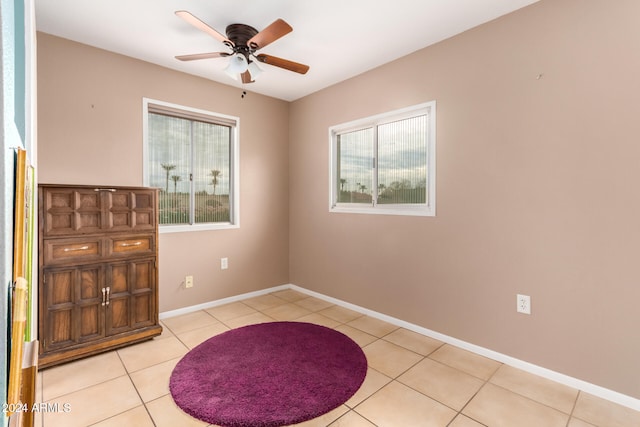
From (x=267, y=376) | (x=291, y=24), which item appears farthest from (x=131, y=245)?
(x=291, y=24)

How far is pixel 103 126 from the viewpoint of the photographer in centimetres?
286

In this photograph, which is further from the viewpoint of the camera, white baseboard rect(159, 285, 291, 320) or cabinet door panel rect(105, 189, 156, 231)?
white baseboard rect(159, 285, 291, 320)

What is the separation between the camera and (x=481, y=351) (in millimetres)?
2514

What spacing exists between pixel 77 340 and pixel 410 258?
9.39 feet

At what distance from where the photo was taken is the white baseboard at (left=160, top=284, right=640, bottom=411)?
6.38 ft

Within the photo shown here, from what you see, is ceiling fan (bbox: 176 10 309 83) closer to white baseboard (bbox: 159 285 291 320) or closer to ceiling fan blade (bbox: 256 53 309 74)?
ceiling fan blade (bbox: 256 53 309 74)

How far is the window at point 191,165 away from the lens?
327 centimetres

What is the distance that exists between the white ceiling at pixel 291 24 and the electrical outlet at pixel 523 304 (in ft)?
6.99

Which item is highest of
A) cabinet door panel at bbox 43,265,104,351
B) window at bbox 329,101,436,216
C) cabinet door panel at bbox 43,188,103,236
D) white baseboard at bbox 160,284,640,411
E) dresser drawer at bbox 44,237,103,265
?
window at bbox 329,101,436,216

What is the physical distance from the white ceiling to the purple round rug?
2.65m

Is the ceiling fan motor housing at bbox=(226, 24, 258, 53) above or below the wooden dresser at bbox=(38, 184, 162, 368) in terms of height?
above

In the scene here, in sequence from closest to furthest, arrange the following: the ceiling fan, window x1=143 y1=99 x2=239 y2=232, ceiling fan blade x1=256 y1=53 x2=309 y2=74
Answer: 1. the ceiling fan
2. ceiling fan blade x1=256 y1=53 x2=309 y2=74
3. window x1=143 y1=99 x2=239 y2=232

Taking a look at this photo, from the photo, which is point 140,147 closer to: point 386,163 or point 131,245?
point 131,245

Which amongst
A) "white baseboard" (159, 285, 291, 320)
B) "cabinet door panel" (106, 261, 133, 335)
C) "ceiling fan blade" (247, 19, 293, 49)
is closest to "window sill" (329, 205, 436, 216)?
"white baseboard" (159, 285, 291, 320)
